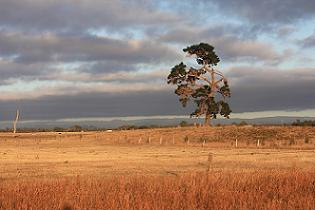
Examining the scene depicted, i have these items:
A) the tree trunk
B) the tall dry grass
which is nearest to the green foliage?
the tree trunk

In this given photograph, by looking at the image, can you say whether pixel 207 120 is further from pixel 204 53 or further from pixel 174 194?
pixel 174 194

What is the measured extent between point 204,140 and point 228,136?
3.79 meters

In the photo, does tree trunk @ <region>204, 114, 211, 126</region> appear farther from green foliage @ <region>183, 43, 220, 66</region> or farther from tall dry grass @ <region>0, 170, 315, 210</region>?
tall dry grass @ <region>0, 170, 315, 210</region>

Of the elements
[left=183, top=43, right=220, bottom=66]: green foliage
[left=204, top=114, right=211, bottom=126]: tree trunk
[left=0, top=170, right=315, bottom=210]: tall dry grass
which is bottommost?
[left=0, top=170, right=315, bottom=210]: tall dry grass

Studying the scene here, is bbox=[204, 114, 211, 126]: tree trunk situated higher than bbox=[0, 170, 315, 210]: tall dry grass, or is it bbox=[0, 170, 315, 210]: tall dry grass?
bbox=[204, 114, 211, 126]: tree trunk

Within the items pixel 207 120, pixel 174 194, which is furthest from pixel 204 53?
pixel 174 194

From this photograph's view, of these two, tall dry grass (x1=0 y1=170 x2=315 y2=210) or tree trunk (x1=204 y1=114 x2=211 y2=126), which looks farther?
tree trunk (x1=204 y1=114 x2=211 y2=126)

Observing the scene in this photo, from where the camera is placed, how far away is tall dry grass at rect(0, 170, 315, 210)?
1193 cm

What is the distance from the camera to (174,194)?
13039 millimetres

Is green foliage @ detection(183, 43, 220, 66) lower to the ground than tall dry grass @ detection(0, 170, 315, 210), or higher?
higher

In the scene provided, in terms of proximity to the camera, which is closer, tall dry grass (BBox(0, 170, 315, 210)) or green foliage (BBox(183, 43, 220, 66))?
tall dry grass (BBox(0, 170, 315, 210))

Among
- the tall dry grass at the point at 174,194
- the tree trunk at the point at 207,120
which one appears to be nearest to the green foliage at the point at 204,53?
the tree trunk at the point at 207,120

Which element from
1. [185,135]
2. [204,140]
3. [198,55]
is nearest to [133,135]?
[185,135]

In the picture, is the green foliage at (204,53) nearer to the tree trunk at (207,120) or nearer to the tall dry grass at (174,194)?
the tree trunk at (207,120)
